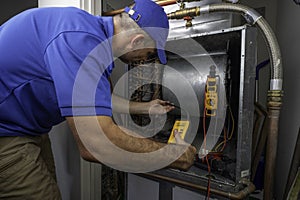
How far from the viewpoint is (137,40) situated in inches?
27.9

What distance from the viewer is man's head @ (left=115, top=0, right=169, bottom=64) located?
69 cm

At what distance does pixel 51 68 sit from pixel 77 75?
0.23 ft

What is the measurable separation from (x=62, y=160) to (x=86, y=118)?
0.68m

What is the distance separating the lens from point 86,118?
55cm

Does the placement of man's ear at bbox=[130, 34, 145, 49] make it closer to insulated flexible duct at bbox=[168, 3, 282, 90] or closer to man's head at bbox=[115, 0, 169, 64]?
man's head at bbox=[115, 0, 169, 64]

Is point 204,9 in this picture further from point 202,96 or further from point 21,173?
point 21,173

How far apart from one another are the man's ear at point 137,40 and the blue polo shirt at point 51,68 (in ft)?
0.23

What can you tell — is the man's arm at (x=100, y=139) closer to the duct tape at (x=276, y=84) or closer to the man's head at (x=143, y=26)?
the man's head at (x=143, y=26)

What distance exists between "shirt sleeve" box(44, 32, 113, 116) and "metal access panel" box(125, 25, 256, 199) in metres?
0.50

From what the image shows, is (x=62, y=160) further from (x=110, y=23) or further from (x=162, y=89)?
(x=110, y=23)

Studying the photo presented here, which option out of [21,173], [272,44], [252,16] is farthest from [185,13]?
[21,173]

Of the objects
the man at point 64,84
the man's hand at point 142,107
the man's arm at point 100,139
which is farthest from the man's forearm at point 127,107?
the man's arm at point 100,139

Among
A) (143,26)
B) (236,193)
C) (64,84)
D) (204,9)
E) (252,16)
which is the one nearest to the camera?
(64,84)

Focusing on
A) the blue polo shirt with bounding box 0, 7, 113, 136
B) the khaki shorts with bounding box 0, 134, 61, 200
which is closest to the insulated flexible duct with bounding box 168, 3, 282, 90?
the blue polo shirt with bounding box 0, 7, 113, 136
